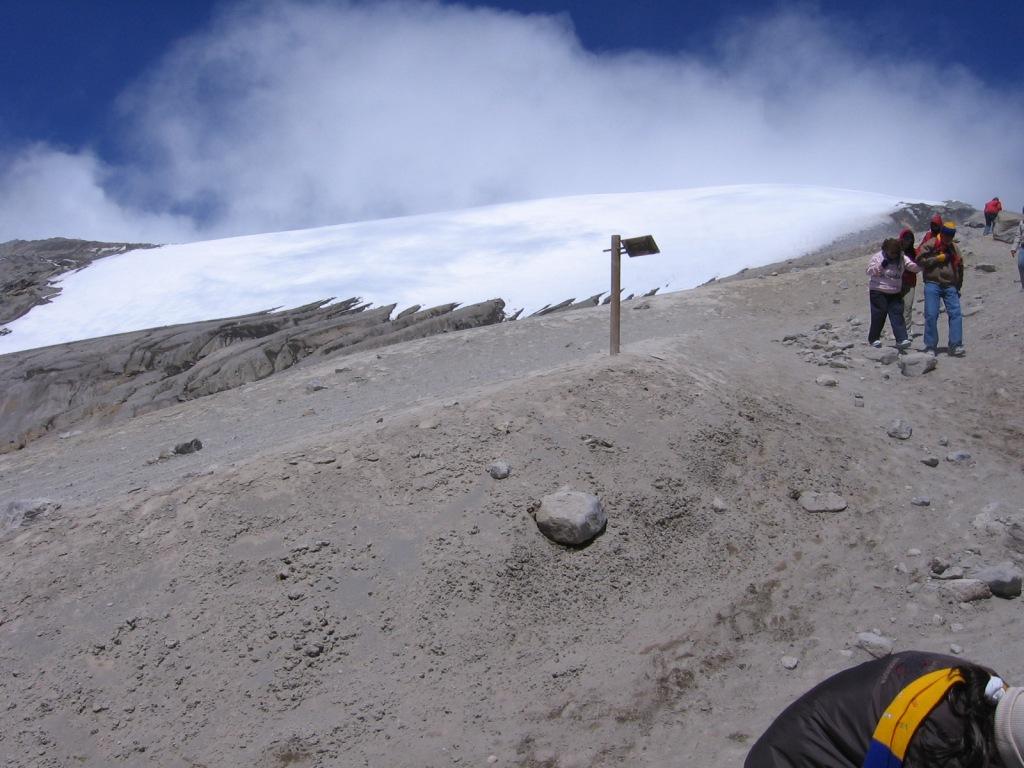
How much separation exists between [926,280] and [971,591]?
5.48 meters

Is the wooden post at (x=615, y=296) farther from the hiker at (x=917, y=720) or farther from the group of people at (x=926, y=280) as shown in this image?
the hiker at (x=917, y=720)

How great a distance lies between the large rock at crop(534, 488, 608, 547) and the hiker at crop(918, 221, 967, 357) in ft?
20.3

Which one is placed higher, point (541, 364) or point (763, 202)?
point (763, 202)

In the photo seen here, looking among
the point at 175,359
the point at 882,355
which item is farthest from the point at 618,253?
the point at 175,359

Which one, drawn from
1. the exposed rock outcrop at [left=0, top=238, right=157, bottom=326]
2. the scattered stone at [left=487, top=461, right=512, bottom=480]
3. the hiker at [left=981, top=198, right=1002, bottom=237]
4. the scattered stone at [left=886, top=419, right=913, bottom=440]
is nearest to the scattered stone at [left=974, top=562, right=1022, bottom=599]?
the scattered stone at [left=886, top=419, right=913, bottom=440]

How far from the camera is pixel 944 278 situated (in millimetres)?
9578

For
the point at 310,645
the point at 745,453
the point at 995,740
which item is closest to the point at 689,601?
the point at 745,453

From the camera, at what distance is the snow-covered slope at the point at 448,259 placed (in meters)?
22.4

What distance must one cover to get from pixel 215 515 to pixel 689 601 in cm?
349

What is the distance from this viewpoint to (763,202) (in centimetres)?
2941

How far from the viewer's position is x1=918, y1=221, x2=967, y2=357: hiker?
9547mm

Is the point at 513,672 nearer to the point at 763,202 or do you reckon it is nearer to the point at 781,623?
the point at 781,623

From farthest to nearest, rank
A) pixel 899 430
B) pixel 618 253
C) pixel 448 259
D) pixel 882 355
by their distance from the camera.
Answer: pixel 448 259, pixel 882 355, pixel 618 253, pixel 899 430

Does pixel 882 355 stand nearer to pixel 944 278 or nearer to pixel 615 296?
pixel 944 278
